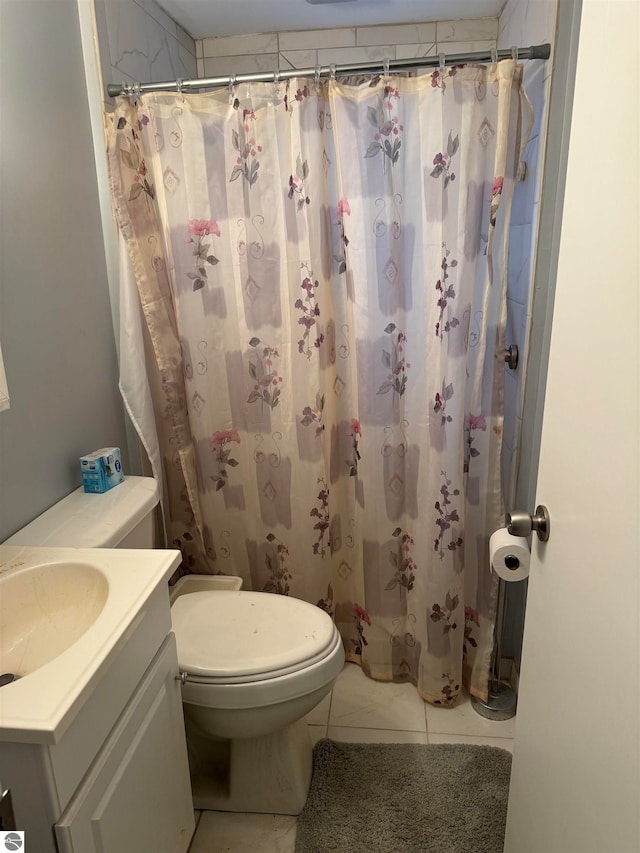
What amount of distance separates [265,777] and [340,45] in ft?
7.81

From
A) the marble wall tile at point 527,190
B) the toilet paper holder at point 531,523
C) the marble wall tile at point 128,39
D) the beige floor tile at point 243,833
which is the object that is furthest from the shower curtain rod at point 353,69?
the beige floor tile at point 243,833

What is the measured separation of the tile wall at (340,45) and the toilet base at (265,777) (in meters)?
2.19

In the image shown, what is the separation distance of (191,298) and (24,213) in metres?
0.52

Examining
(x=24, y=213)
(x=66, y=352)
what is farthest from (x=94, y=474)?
(x=24, y=213)

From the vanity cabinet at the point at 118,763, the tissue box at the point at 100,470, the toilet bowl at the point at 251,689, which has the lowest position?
the toilet bowl at the point at 251,689

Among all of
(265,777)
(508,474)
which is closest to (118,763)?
(265,777)

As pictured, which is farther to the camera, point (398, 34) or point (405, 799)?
point (398, 34)

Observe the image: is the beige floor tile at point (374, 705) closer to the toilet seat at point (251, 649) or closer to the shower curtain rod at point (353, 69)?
the toilet seat at point (251, 649)

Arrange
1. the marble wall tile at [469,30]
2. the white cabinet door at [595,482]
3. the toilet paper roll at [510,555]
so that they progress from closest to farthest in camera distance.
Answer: the white cabinet door at [595,482], the toilet paper roll at [510,555], the marble wall tile at [469,30]

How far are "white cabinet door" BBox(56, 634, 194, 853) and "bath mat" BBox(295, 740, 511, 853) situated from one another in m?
0.40

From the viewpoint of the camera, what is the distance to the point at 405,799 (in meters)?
1.57

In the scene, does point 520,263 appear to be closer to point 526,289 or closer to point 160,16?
point 526,289

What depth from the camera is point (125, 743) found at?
3.27 ft

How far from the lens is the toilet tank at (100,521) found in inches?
50.6
